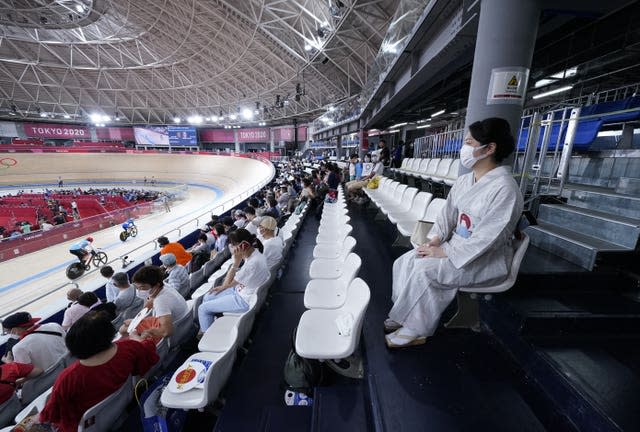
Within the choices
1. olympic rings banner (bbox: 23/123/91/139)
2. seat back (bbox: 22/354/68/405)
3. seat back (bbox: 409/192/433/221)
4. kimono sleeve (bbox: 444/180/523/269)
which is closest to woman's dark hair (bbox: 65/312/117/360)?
seat back (bbox: 22/354/68/405)

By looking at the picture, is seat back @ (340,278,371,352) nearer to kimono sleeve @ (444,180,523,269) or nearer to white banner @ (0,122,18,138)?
kimono sleeve @ (444,180,523,269)

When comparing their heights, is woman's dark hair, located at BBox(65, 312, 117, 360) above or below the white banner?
below

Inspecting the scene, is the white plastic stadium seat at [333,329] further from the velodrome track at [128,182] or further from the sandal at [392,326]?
the velodrome track at [128,182]

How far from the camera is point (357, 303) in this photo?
1771mm

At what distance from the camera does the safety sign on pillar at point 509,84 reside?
230cm

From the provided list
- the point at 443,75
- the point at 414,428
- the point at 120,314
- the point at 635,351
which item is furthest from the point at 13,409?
the point at 443,75

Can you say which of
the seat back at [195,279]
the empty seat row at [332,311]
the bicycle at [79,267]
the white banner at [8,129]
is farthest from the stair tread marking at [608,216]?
the white banner at [8,129]

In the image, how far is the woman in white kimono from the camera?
161 cm

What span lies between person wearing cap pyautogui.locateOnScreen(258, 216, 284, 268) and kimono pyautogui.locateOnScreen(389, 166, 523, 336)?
181 centimetres

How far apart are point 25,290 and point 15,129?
149ft

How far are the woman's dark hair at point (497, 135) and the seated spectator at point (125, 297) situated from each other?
4529 millimetres

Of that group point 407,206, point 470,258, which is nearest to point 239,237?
point 470,258

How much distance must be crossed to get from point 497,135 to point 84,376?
125 inches

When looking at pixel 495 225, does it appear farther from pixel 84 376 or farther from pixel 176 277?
pixel 176 277
